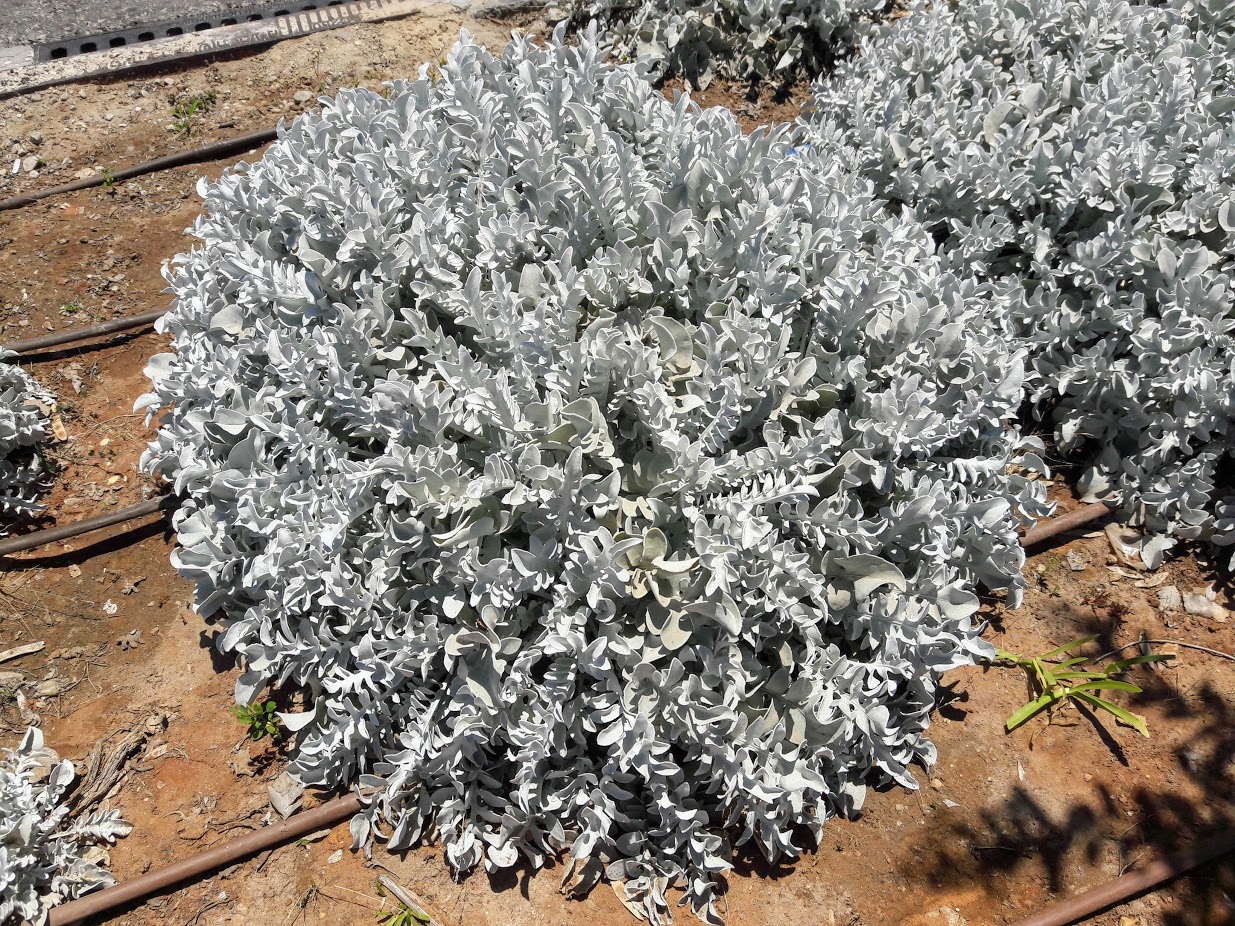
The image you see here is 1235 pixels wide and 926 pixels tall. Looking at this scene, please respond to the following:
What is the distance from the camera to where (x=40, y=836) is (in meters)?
2.76

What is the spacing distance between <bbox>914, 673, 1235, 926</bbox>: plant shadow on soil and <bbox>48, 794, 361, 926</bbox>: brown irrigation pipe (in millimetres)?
1928

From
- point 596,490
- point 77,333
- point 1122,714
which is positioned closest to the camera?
point 596,490

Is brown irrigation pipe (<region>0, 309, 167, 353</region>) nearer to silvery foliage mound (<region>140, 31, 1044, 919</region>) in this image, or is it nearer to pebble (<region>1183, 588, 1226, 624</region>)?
silvery foliage mound (<region>140, 31, 1044, 919</region>)

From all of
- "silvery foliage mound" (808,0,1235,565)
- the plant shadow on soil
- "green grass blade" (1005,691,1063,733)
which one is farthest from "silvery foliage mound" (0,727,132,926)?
"silvery foliage mound" (808,0,1235,565)

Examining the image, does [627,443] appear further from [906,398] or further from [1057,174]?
[1057,174]

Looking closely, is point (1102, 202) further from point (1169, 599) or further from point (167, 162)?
point (167, 162)

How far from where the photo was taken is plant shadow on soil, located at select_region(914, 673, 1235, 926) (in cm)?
275

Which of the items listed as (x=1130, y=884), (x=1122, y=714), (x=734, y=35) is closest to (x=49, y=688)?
(x=1130, y=884)

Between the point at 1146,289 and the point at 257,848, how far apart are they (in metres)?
3.94

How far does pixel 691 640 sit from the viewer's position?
2805 millimetres

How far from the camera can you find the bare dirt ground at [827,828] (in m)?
2.76

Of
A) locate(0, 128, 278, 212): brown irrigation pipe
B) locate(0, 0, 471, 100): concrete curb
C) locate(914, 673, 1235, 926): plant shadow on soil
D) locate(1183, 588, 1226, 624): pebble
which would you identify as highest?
locate(0, 0, 471, 100): concrete curb

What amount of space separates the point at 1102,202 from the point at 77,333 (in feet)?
15.2

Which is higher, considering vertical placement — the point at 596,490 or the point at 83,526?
the point at 83,526
